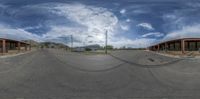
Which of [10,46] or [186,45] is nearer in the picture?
[186,45]

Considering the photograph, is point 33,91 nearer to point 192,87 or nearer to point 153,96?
point 153,96

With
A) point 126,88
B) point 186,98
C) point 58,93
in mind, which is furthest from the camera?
point 126,88

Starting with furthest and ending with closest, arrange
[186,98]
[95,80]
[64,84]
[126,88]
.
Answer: [95,80], [64,84], [126,88], [186,98]

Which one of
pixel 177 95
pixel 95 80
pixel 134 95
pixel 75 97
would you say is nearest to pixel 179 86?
pixel 177 95

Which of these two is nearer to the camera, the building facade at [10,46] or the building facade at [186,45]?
the building facade at [186,45]

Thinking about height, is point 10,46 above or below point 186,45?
below

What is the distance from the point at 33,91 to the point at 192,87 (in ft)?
17.1

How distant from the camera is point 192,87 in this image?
8609 millimetres

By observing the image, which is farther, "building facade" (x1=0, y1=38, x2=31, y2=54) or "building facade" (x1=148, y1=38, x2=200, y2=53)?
"building facade" (x1=0, y1=38, x2=31, y2=54)

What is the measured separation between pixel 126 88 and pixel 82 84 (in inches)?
65.9

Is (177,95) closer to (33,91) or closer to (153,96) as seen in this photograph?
(153,96)

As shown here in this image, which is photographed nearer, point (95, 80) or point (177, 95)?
point (177, 95)

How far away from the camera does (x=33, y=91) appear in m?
7.75

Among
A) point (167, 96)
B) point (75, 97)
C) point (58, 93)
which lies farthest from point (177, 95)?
point (58, 93)
